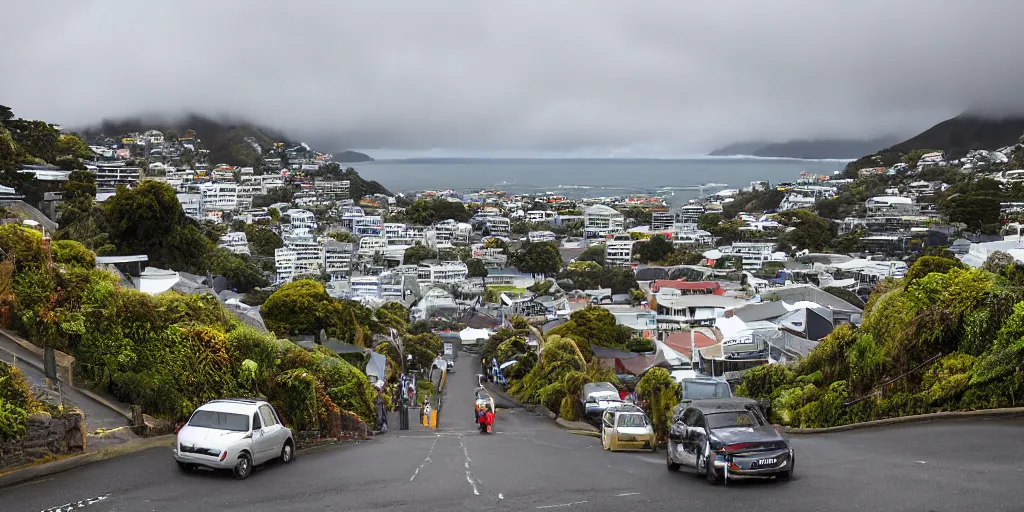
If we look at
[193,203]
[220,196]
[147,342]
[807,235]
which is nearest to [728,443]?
[147,342]

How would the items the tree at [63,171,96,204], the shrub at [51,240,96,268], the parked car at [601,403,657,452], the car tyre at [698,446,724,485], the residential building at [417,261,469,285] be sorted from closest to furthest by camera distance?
the car tyre at [698,446,724,485] → the parked car at [601,403,657,452] → the shrub at [51,240,96,268] → the tree at [63,171,96,204] → the residential building at [417,261,469,285]

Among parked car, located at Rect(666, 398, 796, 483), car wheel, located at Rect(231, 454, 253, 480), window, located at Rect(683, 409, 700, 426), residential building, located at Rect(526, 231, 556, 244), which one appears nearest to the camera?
parked car, located at Rect(666, 398, 796, 483)

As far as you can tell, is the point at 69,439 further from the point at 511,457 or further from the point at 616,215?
the point at 616,215

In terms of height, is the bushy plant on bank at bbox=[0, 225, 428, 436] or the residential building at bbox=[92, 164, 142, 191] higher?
the residential building at bbox=[92, 164, 142, 191]

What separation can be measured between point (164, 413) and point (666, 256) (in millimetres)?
119207

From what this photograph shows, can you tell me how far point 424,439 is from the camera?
21.3 meters

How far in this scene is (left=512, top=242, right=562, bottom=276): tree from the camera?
121812mm

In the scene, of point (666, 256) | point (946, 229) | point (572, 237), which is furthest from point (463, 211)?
point (946, 229)

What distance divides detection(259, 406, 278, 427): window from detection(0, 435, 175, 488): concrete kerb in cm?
209

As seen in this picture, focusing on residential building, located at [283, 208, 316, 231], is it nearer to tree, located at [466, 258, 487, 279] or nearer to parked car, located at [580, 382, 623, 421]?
tree, located at [466, 258, 487, 279]

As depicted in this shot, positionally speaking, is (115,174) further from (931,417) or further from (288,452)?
(931,417)

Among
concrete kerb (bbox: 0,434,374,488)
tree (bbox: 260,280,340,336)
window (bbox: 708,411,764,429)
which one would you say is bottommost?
tree (bbox: 260,280,340,336)

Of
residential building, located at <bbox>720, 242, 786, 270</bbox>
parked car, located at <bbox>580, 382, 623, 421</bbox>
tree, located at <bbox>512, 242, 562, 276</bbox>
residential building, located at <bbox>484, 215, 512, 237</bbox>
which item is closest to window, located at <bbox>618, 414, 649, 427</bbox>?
parked car, located at <bbox>580, 382, 623, 421</bbox>

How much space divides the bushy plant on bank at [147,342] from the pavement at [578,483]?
273 centimetres
